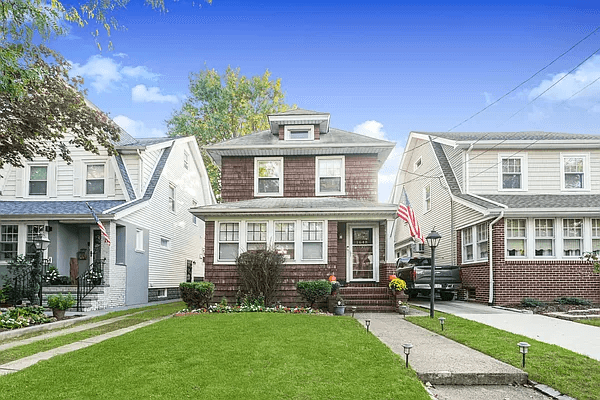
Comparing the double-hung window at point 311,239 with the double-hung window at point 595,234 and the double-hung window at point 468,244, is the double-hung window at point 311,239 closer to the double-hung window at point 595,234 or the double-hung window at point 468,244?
the double-hung window at point 468,244

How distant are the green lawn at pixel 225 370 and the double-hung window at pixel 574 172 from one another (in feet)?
42.1

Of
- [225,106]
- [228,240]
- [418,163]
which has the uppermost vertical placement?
[225,106]

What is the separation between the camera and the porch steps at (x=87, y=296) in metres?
15.6

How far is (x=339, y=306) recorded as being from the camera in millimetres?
13195

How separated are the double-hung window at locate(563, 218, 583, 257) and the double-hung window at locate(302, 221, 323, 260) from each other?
7653 millimetres

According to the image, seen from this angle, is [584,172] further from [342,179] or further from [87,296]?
[87,296]

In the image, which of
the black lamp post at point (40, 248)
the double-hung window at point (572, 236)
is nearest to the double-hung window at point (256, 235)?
the black lamp post at point (40, 248)

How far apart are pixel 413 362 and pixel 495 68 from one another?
49.2 ft

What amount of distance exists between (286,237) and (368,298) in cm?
307

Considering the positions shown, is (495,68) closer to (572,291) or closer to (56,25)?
(572,291)

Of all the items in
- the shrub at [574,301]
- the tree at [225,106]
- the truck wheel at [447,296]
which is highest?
the tree at [225,106]

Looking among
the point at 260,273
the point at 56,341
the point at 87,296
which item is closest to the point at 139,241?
the point at 87,296

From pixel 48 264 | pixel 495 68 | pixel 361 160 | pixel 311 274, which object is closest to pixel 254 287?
pixel 311 274

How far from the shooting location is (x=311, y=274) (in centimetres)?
1507
